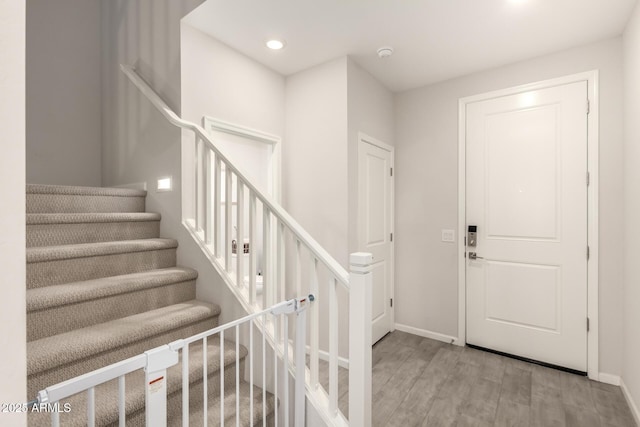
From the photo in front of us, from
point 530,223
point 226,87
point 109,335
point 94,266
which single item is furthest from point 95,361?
point 530,223

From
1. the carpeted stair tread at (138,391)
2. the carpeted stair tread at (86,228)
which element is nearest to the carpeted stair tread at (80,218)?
the carpeted stair tread at (86,228)

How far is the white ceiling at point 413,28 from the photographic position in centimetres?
207

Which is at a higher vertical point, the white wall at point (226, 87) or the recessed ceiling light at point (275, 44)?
the recessed ceiling light at point (275, 44)

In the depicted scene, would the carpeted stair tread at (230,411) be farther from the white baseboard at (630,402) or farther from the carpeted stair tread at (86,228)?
the white baseboard at (630,402)

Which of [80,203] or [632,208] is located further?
[80,203]

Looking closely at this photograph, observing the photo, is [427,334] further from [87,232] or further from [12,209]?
[12,209]

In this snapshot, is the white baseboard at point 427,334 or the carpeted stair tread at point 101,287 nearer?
the carpeted stair tread at point 101,287

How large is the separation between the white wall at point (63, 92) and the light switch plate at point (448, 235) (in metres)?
3.47

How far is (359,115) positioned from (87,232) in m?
2.28

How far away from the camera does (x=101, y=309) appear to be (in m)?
1.61

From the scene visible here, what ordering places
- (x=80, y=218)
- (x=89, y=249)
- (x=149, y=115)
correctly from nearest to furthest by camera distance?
(x=89, y=249) → (x=80, y=218) → (x=149, y=115)

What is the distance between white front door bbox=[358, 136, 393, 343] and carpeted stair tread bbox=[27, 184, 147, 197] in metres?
1.91

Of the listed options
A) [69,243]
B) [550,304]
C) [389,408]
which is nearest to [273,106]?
[69,243]

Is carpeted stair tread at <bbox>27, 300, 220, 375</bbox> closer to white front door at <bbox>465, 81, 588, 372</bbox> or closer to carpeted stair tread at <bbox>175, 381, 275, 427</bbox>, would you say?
carpeted stair tread at <bbox>175, 381, 275, 427</bbox>
